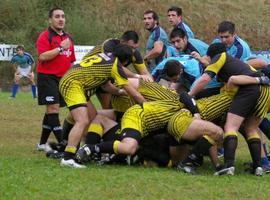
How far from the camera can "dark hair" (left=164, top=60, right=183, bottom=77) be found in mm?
8812

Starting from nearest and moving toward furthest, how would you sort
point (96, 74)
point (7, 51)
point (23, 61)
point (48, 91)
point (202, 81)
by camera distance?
1. point (202, 81)
2. point (96, 74)
3. point (48, 91)
4. point (23, 61)
5. point (7, 51)

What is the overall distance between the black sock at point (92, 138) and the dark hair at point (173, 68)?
4.33 feet

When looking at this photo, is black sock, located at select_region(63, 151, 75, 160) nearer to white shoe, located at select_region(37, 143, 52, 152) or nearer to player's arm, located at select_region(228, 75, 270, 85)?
white shoe, located at select_region(37, 143, 52, 152)

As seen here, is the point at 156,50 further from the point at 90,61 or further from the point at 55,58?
the point at 90,61

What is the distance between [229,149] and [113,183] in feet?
5.59

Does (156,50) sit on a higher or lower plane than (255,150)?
higher

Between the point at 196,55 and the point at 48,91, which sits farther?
the point at 48,91

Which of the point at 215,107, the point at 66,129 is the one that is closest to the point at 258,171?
the point at 215,107

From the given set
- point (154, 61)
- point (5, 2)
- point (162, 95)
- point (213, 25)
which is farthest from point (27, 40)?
point (162, 95)

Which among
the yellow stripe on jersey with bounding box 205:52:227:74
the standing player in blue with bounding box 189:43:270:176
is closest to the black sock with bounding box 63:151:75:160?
the standing player in blue with bounding box 189:43:270:176

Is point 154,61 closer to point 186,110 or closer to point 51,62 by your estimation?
point 51,62

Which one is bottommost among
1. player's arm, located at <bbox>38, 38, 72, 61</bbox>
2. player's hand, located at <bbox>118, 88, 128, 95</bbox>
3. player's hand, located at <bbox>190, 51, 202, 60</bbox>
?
player's hand, located at <bbox>118, 88, 128, 95</bbox>

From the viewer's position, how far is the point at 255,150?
319 inches

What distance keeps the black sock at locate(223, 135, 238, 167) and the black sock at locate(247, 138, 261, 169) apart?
356mm
